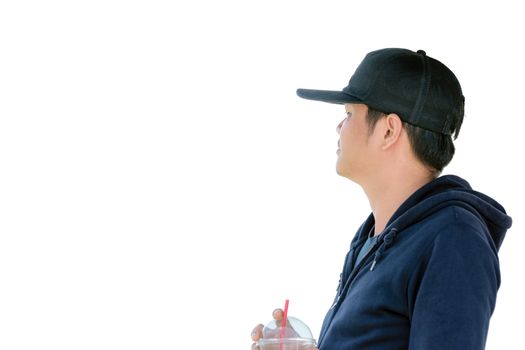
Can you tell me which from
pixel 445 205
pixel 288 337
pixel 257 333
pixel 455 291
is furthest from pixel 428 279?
pixel 257 333

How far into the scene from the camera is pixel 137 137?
465 cm

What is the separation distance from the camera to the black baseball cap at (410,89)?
1812mm

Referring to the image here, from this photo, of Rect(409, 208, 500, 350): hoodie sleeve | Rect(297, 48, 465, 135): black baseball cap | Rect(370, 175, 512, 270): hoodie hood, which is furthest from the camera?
Rect(297, 48, 465, 135): black baseball cap

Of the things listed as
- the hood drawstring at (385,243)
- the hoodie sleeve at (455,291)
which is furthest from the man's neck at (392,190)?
the hoodie sleeve at (455,291)

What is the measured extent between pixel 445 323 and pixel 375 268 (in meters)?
0.27

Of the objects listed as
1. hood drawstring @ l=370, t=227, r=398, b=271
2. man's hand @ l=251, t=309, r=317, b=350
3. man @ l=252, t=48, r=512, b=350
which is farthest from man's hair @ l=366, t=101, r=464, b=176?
man's hand @ l=251, t=309, r=317, b=350

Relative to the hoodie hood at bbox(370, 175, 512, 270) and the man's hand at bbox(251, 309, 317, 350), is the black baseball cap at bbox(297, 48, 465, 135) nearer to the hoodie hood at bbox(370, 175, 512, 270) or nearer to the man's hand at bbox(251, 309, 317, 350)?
the hoodie hood at bbox(370, 175, 512, 270)

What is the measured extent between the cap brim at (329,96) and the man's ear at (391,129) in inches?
3.1

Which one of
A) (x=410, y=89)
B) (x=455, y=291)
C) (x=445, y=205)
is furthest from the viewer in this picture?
(x=410, y=89)

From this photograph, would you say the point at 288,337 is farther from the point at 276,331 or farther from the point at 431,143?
the point at 431,143

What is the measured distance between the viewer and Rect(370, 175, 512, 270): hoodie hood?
167 cm

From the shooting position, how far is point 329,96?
192cm

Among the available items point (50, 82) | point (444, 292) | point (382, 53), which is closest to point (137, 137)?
point (50, 82)

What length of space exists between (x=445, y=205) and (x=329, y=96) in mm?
401
